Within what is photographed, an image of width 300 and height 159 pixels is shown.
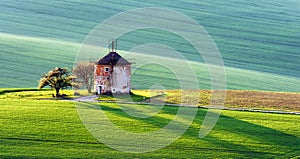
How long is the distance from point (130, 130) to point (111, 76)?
10149mm

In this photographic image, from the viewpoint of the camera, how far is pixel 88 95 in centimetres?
4566

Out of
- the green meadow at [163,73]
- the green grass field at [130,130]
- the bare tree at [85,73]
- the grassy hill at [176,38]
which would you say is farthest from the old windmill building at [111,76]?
Result: the grassy hill at [176,38]

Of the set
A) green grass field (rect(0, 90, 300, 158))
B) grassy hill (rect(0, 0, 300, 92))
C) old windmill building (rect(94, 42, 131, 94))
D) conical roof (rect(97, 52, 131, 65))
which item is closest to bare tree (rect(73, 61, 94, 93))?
old windmill building (rect(94, 42, 131, 94))

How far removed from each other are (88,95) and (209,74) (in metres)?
18.2

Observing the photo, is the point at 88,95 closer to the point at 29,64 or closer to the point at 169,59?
the point at 29,64

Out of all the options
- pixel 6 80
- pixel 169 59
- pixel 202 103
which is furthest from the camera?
pixel 169 59

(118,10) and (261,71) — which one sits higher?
(118,10)

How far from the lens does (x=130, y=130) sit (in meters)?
36.2

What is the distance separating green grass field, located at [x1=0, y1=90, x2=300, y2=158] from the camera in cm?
3266

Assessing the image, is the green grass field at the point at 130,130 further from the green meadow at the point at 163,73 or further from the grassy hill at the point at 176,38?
the grassy hill at the point at 176,38

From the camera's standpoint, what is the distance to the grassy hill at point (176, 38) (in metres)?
60.1

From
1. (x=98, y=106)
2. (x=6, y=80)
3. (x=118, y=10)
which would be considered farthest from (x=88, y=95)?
(x=118, y=10)

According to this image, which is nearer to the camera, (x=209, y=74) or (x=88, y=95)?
(x=88, y=95)

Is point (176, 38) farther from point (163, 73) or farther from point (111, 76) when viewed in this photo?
point (111, 76)
